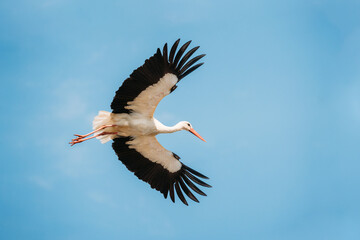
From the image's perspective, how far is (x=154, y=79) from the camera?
40.5ft

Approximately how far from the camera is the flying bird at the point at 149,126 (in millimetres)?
12289

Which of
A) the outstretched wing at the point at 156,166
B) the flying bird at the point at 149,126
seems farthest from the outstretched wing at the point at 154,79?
the outstretched wing at the point at 156,166

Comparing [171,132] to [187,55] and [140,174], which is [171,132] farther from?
[187,55]

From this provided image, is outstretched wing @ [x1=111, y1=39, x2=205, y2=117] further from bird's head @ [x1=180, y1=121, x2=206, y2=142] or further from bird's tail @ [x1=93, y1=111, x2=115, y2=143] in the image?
bird's head @ [x1=180, y1=121, x2=206, y2=142]

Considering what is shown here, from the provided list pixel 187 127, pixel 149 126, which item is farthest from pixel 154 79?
pixel 187 127

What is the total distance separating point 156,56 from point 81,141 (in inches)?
112

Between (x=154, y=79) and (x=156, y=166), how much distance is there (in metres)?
2.75

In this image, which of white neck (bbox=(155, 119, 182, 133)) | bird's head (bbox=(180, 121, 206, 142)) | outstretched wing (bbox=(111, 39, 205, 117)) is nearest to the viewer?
outstretched wing (bbox=(111, 39, 205, 117))

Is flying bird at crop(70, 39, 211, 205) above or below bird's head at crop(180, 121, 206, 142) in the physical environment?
below

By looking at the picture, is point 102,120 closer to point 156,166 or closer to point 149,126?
point 149,126

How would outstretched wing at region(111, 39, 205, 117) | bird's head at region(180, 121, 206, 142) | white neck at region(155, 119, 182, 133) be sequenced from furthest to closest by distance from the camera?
bird's head at region(180, 121, 206, 142), white neck at region(155, 119, 182, 133), outstretched wing at region(111, 39, 205, 117)

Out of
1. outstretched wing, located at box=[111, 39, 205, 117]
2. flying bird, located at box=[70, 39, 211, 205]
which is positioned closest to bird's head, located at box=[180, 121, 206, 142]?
flying bird, located at box=[70, 39, 211, 205]

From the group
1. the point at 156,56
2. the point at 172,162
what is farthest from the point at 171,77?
the point at 172,162

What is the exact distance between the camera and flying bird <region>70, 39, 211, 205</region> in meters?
12.3
